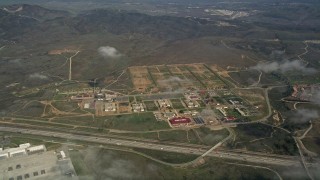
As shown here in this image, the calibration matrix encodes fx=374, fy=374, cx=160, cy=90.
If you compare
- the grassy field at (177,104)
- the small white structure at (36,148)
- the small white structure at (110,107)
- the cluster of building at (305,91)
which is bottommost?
the cluster of building at (305,91)

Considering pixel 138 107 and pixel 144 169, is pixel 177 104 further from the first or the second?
pixel 144 169

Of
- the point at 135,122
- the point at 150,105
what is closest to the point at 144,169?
the point at 135,122

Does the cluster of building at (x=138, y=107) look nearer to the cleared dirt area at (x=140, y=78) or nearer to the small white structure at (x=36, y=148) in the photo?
the cleared dirt area at (x=140, y=78)

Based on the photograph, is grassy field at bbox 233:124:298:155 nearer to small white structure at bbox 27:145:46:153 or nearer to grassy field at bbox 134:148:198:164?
grassy field at bbox 134:148:198:164

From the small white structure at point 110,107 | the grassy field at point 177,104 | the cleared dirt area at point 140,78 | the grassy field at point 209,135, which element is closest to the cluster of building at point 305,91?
the grassy field at point 209,135

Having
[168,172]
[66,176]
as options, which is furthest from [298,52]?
[66,176]

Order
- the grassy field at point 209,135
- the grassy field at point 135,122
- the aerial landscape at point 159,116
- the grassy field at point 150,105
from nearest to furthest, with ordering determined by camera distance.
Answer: the aerial landscape at point 159,116 < the grassy field at point 209,135 < the grassy field at point 135,122 < the grassy field at point 150,105

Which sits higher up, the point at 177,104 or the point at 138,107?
the point at 138,107

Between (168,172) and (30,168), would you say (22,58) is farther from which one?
(168,172)

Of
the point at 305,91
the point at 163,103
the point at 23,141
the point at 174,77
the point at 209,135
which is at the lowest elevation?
the point at 305,91
